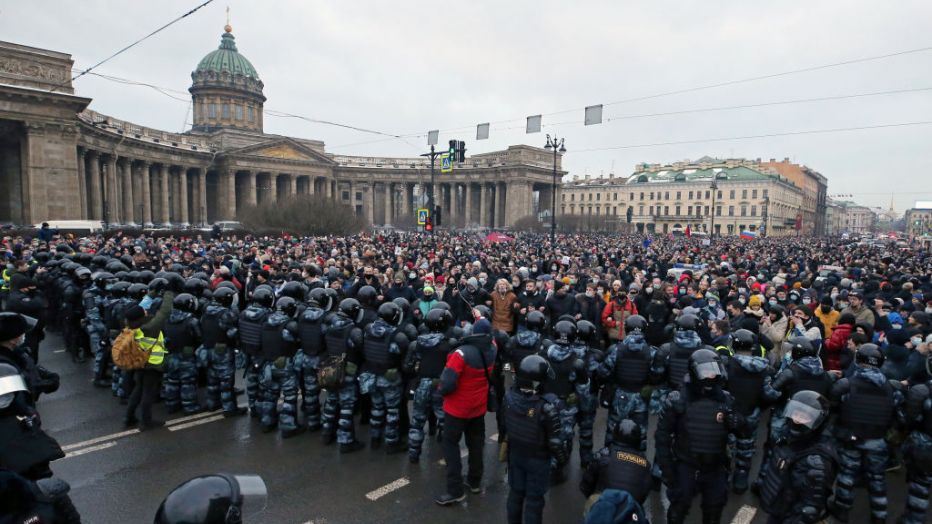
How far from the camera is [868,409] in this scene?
193 inches

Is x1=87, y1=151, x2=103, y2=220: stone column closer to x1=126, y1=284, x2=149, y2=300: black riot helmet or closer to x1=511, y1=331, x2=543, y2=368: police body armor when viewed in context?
→ x1=126, y1=284, x2=149, y2=300: black riot helmet

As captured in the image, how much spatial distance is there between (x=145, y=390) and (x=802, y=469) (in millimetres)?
7758

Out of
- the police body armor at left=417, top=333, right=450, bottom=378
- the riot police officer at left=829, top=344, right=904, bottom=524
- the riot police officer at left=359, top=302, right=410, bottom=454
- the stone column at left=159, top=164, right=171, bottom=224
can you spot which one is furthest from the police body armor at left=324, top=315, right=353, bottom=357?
the stone column at left=159, top=164, right=171, bottom=224

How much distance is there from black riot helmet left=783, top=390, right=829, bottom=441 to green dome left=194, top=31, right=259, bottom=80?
3388 inches

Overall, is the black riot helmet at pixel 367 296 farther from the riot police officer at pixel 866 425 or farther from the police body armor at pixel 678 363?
the riot police officer at pixel 866 425

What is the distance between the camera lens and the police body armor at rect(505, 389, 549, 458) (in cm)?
427

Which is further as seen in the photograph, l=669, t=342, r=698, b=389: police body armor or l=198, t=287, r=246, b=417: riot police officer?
l=198, t=287, r=246, b=417: riot police officer

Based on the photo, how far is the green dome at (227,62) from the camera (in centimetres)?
7481

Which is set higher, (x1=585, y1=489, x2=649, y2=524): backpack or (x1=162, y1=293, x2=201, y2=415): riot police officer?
(x1=585, y1=489, x2=649, y2=524): backpack

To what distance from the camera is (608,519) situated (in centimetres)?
235

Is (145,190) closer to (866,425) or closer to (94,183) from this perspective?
(94,183)

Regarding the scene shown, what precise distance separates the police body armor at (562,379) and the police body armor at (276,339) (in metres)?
3.62

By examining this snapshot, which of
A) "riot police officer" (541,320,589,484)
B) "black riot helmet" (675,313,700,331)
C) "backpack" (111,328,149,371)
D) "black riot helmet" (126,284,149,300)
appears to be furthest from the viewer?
"black riot helmet" (126,284,149,300)

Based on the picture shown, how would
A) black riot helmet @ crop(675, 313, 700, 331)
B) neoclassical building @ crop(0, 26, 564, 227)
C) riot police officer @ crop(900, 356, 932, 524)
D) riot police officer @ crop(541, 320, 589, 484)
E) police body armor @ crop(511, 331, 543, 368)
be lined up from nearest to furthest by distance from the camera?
riot police officer @ crop(900, 356, 932, 524)
riot police officer @ crop(541, 320, 589, 484)
police body armor @ crop(511, 331, 543, 368)
black riot helmet @ crop(675, 313, 700, 331)
neoclassical building @ crop(0, 26, 564, 227)
